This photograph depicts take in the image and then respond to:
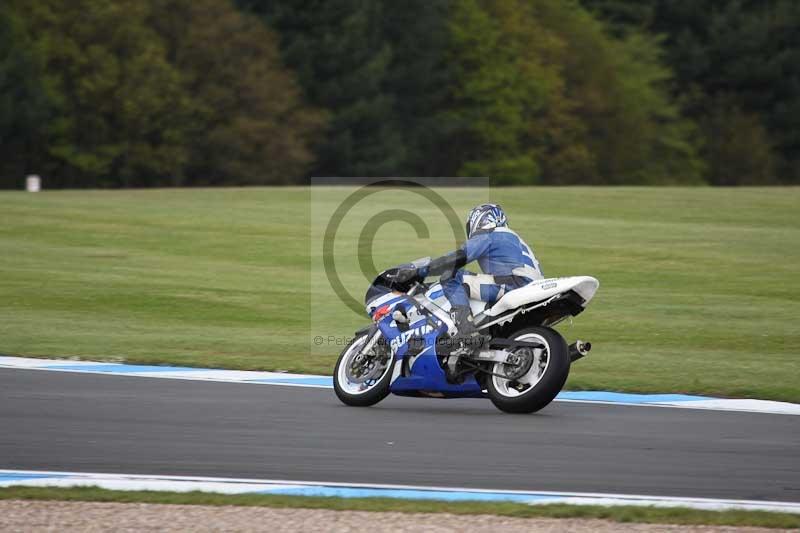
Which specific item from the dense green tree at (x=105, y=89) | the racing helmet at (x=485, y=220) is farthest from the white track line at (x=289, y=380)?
the dense green tree at (x=105, y=89)

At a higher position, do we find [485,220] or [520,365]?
[485,220]

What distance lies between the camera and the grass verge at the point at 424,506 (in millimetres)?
7562

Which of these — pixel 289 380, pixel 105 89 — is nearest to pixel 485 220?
pixel 289 380

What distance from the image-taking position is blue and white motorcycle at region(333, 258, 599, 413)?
36.0 feet

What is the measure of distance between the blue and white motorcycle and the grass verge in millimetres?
3054

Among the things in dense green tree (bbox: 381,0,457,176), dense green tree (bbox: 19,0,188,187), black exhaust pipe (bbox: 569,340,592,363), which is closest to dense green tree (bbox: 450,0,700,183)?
dense green tree (bbox: 381,0,457,176)

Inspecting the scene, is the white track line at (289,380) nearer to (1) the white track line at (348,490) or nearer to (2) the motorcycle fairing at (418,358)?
(2) the motorcycle fairing at (418,358)

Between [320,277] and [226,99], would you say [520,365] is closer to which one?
[320,277]

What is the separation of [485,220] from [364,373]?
1.62 m

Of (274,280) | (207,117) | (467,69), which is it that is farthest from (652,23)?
(274,280)

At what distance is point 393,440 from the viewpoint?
9.96 metres

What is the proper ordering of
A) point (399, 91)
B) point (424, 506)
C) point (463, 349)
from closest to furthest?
point (424, 506), point (463, 349), point (399, 91)

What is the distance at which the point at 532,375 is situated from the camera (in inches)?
437

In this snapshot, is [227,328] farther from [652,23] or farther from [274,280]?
[652,23]
